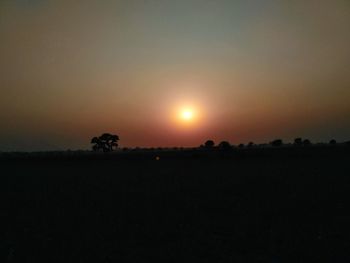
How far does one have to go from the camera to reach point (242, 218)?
57.3 ft

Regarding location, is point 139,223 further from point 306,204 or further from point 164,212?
point 306,204

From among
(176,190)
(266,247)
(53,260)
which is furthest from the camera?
(176,190)

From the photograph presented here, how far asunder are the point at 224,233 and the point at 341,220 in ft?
15.6

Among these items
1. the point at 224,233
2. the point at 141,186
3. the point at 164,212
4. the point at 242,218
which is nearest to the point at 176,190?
the point at 141,186

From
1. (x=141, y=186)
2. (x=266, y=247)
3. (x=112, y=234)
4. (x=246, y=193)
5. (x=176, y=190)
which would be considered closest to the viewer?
(x=266, y=247)

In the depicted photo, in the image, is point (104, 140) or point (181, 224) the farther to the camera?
point (104, 140)

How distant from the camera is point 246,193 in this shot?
24.4 meters

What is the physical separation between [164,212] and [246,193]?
22.7 ft

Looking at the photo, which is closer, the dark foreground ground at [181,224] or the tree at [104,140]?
the dark foreground ground at [181,224]

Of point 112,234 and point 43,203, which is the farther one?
point 43,203

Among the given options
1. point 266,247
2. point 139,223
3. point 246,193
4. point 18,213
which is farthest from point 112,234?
point 246,193

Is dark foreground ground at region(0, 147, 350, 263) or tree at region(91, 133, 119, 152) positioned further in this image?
tree at region(91, 133, 119, 152)

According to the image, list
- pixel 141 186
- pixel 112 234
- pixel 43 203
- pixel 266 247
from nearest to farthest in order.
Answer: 1. pixel 266 247
2. pixel 112 234
3. pixel 43 203
4. pixel 141 186

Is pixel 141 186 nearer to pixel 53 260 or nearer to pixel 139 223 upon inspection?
pixel 139 223
